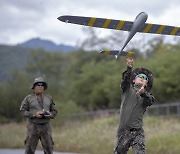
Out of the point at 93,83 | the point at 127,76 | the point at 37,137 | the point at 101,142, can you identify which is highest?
the point at 93,83

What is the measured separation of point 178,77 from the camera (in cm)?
3200

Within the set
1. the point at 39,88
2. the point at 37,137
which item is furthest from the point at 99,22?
the point at 37,137

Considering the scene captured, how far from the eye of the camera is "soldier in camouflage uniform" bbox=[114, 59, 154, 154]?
7621 millimetres

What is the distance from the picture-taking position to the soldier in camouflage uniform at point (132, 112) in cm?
762

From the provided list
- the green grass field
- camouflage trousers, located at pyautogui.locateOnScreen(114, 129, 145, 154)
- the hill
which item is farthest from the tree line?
the hill

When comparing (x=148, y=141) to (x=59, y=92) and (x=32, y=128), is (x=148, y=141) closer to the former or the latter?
(x=32, y=128)

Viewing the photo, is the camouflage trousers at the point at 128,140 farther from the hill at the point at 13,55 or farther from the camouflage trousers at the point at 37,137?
the hill at the point at 13,55

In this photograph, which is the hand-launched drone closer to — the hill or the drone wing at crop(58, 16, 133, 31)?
the drone wing at crop(58, 16, 133, 31)

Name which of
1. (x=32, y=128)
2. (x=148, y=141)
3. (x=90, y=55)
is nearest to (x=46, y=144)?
(x=32, y=128)

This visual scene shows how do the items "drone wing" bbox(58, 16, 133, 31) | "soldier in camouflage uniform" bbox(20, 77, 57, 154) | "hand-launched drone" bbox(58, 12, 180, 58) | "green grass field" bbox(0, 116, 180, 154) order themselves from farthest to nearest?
"green grass field" bbox(0, 116, 180, 154), "soldier in camouflage uniform" bbox(20, 77, 57, 154), "drone wing" bbox(58, 16, 133, 31), "hand-launched drone" bbox(58, 12, 180, 58)

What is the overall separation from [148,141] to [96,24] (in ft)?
21.5

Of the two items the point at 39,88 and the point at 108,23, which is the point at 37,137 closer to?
the point at 39,88

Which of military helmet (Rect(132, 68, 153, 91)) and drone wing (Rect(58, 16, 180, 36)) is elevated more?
drone wing (Rect(58, 16, 180, 36))

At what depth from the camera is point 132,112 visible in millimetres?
7672
